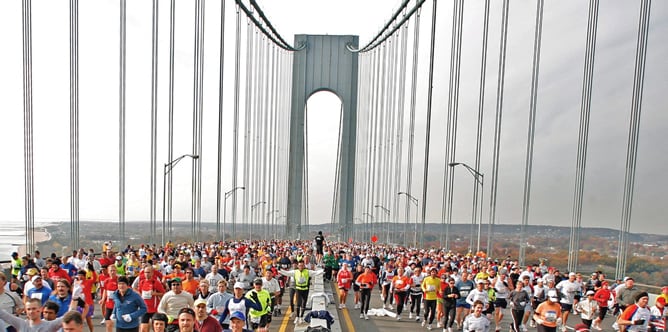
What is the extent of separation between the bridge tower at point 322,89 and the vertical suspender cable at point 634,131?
49236 mm

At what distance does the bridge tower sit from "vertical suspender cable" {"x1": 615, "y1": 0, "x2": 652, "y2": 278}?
4924 cm

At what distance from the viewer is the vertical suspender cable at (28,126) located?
1761 cm

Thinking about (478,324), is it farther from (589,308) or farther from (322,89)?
(322,89)

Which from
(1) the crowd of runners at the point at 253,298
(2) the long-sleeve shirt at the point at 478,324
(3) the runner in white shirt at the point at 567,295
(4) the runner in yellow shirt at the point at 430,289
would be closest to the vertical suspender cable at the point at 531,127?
(1) the crowd of runners at the point at 253,298

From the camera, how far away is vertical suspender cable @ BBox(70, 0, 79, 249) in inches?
A: 800

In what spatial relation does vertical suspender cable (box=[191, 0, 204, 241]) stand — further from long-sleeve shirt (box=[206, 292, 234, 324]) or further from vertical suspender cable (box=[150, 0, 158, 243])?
long-sleeve shirt (box=[206, 292, 234, 324])

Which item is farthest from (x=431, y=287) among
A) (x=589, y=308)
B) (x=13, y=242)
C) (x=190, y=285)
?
(x=13, y=242)

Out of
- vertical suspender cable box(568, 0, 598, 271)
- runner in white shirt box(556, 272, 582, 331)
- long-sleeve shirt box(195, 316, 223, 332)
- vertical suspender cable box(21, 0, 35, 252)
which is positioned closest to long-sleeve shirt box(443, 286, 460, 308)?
runner in white shirt box(556, 272, 582, 331)

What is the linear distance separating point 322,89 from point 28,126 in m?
57.2

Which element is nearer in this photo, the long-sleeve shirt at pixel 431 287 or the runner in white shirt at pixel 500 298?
the long-sleeve shirt at pixel 431 287

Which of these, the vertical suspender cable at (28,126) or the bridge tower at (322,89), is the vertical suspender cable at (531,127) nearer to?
the vertical suspender cable at (28,126)

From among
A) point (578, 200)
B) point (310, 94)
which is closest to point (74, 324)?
point (578, 200)

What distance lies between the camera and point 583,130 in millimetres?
24328

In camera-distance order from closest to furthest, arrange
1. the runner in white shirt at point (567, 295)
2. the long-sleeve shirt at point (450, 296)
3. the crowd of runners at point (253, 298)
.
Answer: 1. the crowd of runners at point (253, 298)
2. the long-sleeve shirt at point (450, 296)
3. the runner in white shirt at point (567, 295)
